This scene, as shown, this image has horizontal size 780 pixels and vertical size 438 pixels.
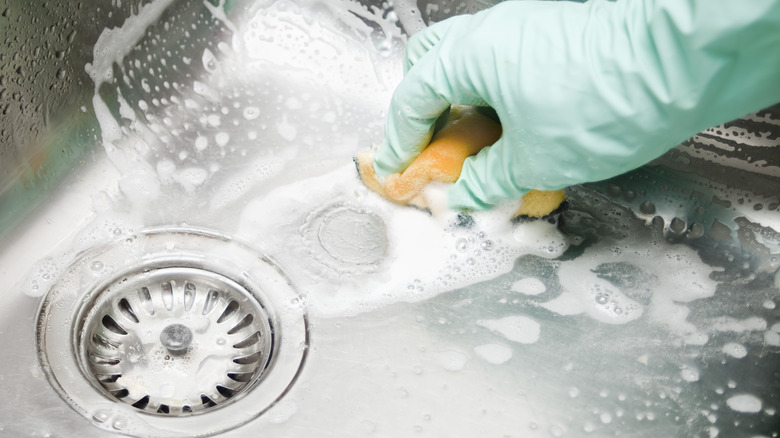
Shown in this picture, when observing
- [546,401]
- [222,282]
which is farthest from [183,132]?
[546,401]

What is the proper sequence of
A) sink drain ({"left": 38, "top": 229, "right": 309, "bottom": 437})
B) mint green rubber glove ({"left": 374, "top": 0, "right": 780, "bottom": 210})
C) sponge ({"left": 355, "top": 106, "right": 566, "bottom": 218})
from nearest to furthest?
mint green rubber glove ({"left": 374, "top": 0, "right": 780, "bottom": 210}) → sink drain ({"left": 38, "top": 229, "right": 309, "bottom": 437}) → sponge ({"left": 355, "top": 106, "right": 566, "bottom": 218})

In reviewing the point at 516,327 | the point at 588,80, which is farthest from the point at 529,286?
the point at 588,80

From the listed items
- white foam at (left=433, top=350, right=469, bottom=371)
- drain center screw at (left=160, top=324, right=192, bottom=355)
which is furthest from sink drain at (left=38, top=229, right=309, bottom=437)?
white foam at (left=433, top=350, right=469, bottom=371)

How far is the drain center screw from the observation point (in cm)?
76

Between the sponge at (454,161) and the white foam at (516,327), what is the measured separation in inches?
5.4

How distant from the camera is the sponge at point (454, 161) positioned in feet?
2.71

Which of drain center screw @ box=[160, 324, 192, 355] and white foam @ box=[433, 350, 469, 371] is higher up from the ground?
drain center screw @ box=[160, 324, 192, 355]

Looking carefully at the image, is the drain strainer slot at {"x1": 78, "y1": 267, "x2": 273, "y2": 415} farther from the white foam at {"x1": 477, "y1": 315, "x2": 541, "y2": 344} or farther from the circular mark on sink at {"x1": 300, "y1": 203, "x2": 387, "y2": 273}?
the white foam at {"x1": 477, "y1": 315, "x2": 541, "y2": 344}

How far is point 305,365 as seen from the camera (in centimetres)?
76

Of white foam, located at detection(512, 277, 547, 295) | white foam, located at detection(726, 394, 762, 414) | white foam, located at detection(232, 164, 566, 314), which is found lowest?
white foam, located at detection(726, 394, 762, 414)

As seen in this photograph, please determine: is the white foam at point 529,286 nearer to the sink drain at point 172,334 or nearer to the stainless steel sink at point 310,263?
the stainless steel sink at point 310,263

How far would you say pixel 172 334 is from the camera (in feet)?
2.50

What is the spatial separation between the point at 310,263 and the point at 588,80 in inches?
15.5

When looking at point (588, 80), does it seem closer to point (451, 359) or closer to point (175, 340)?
point (451, 359)
